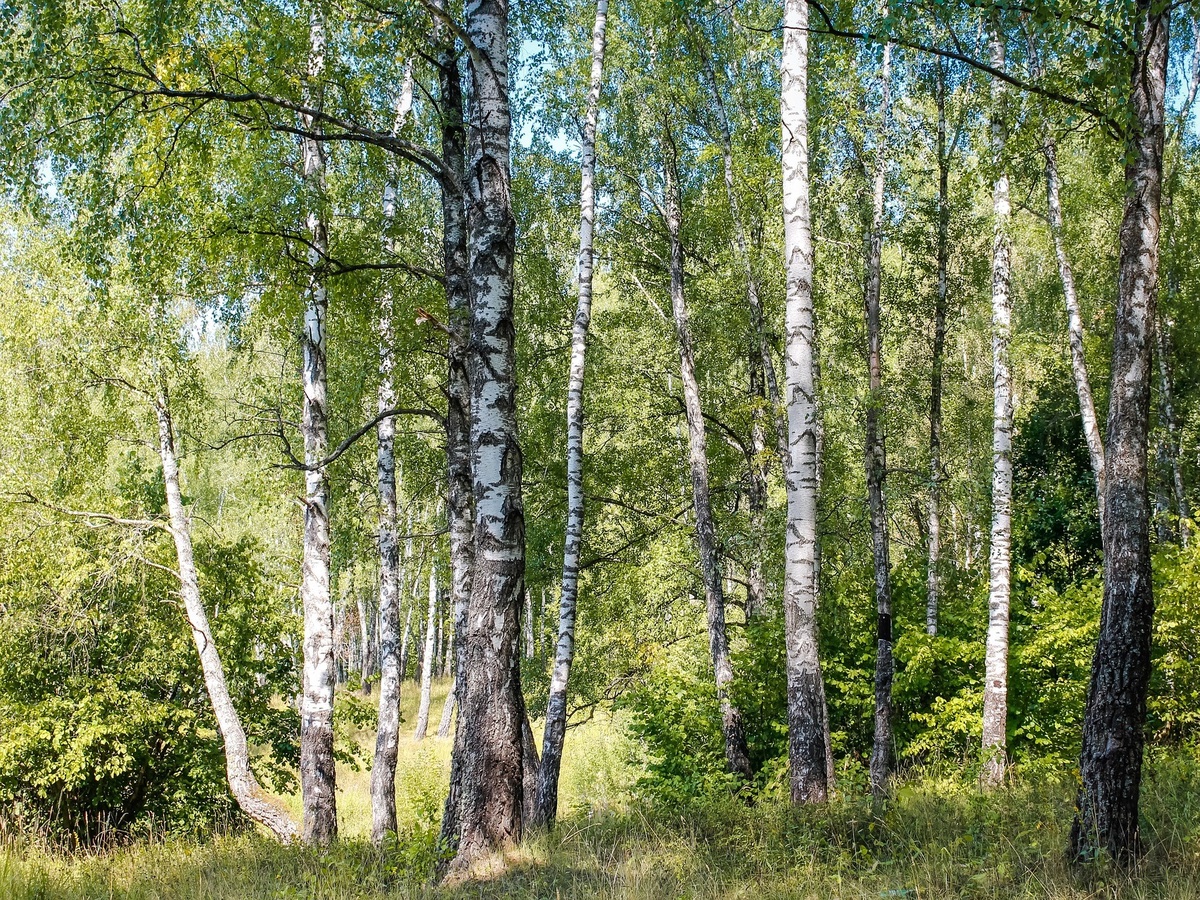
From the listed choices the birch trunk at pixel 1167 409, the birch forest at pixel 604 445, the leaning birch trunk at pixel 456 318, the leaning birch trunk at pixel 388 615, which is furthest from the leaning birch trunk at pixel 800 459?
the birch trunk at pixel 1167 409

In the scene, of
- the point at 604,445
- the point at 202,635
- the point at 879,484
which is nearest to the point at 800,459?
the point at 879,484

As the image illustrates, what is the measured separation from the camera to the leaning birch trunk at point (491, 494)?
17.0 feet

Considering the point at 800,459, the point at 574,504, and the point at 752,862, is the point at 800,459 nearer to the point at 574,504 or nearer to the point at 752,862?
the point at 752,862

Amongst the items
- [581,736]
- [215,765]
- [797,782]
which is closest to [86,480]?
[215,765]

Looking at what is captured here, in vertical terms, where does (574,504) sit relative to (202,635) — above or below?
above

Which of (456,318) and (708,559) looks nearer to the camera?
(456,318)

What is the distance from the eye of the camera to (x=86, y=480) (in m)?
13.4

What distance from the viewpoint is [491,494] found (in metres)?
5.40

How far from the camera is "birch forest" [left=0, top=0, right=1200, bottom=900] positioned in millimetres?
5074

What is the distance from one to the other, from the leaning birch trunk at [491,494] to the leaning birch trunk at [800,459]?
194cm

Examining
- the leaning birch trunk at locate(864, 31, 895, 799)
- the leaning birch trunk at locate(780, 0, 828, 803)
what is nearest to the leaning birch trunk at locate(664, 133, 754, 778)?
the leaning birch trunk at locate(864, 31, 895, 799)

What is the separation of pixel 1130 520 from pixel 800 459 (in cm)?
214

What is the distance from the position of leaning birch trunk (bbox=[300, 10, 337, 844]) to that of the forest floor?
1.57 meters

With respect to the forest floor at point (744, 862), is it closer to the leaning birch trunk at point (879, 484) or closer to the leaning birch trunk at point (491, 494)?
the leaning birch trunk at point (491, 494)
